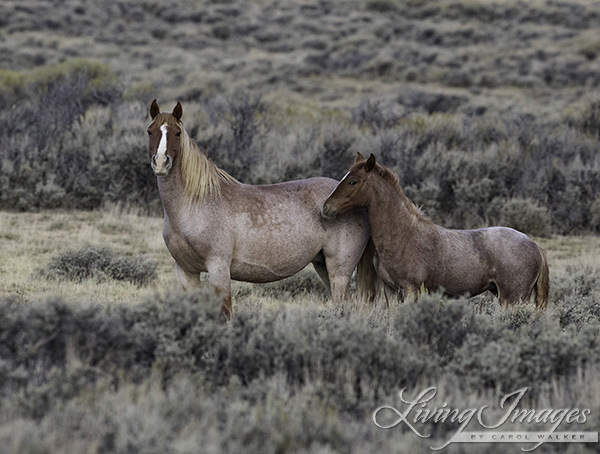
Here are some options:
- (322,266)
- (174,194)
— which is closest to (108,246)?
(322,266)

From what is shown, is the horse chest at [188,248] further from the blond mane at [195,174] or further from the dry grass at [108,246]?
the dry grass at [108,246]

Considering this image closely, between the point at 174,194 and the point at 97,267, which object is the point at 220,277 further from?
the point at 97,267

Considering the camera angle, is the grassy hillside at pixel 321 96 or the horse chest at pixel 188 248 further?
the grassy hillside at pixel 321 96

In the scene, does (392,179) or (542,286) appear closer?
(392,179)

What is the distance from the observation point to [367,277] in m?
7.24


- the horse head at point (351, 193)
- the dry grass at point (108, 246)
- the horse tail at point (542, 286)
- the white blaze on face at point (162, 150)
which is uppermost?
the white blaze on face at point (162, 150)

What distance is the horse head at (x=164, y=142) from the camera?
5758 millimetres

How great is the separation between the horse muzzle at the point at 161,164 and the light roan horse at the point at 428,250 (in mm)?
1510

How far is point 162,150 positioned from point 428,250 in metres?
2.77

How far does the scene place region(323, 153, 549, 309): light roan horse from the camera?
670cm

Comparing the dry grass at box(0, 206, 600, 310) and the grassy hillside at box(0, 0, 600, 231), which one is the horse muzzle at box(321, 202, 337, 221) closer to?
the dry grass at box(0, 206, 600, 310)

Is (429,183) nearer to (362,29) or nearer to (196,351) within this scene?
(196,351)

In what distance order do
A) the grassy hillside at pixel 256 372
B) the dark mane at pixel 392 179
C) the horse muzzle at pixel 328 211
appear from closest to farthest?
the grassy hillside at pixel 256 372
the horse muzzle at pixel 328 211
the dark mane at pixel 392 179

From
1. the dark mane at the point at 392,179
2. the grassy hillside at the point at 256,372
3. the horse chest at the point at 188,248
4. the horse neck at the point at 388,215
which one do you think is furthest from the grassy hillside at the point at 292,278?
the dark mane at the point at 392,179
